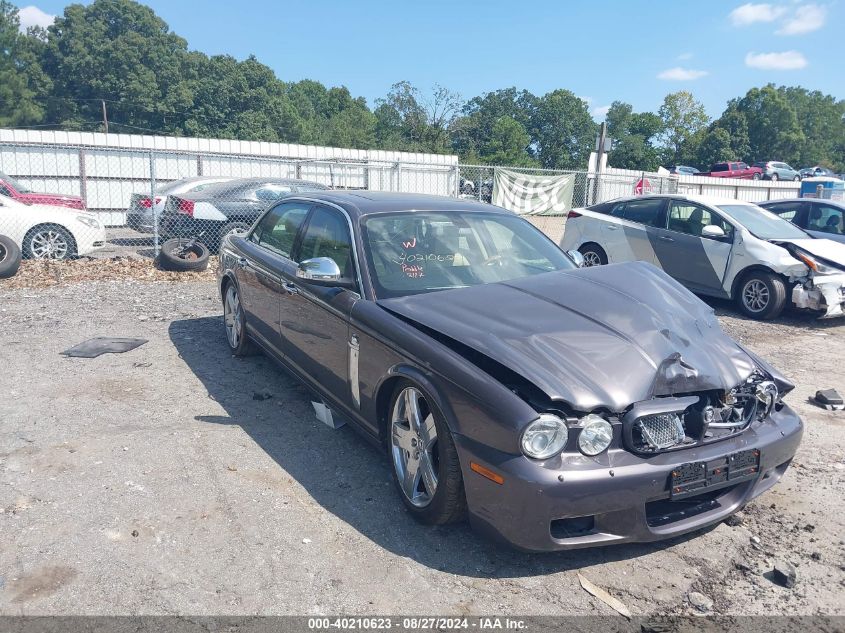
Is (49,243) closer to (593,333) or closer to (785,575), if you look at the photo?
(593,333)

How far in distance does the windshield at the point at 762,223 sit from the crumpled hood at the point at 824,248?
0.20 metres

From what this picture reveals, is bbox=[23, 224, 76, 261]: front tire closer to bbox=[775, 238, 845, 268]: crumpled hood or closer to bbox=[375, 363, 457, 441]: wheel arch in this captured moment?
bbox=[375, 363, 457, 441]: wheel arch

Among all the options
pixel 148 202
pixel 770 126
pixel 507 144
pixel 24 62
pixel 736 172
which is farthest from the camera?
pixel 770 126

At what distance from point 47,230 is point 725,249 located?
10409 millimetres

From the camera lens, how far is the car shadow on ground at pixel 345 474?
3.17 metres

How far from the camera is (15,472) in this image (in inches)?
155

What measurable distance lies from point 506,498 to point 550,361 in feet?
2.17

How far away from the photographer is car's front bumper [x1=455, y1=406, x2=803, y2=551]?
2.79m

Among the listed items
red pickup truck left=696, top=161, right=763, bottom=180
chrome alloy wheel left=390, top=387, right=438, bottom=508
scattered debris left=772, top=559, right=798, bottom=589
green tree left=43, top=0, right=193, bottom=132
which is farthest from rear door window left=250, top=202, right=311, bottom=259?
green tree left=43, top=0, right=193, bottom=132

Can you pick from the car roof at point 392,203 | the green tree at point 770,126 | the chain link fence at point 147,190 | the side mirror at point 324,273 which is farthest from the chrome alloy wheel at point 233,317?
the green tree at point 770,126

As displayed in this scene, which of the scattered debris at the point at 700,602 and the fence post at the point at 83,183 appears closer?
the scattered debris at the point at 700,602

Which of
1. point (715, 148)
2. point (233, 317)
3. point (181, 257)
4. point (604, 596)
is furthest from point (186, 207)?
point (715, 148)

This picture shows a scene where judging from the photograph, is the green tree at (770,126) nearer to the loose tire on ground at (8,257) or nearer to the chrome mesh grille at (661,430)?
the loose tire on ground at (8,257)

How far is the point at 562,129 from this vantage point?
85.3 meters
